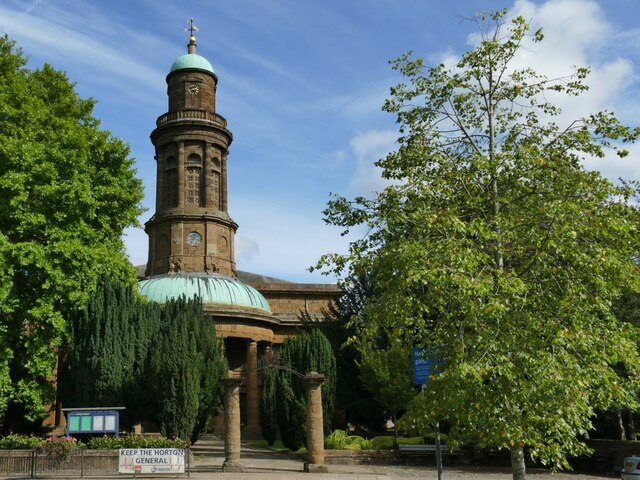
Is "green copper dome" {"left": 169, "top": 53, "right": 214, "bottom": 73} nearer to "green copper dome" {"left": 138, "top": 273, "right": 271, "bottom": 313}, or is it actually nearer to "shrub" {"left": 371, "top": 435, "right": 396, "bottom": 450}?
"green copper dome" {"left": 138, "top": 273, "right": 271, "bottom": 313}

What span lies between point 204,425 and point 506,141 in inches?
737

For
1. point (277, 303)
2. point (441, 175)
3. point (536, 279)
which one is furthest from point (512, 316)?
point (277, 303)

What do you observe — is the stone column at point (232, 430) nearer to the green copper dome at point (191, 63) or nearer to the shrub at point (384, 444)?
the shrub at point (384, 444)

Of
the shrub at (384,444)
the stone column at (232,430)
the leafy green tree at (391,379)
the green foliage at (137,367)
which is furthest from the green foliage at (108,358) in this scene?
the leafy green tree at (391,379)

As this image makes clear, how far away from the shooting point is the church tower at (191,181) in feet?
136

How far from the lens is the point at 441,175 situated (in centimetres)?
1235

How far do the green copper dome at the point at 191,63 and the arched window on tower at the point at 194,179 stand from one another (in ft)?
19.4

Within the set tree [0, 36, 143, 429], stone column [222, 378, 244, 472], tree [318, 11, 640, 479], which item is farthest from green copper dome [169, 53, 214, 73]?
tree [318, 11, 640, 479]

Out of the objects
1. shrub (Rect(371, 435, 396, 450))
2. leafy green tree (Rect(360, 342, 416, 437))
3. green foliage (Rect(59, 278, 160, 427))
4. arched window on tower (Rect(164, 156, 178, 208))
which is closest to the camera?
green foliage (Rect(59, 278, 160, 427))

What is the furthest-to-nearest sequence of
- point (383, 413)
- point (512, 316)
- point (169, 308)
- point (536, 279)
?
1. point (383, 413)
2. point (169, 308)
3. point (536, 279)
4. point (512, 316)

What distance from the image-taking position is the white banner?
19531 mm

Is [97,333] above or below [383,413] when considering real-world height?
above

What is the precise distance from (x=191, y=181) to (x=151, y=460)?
2544 cm

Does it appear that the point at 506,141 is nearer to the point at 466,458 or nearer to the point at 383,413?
the point at 466,458
